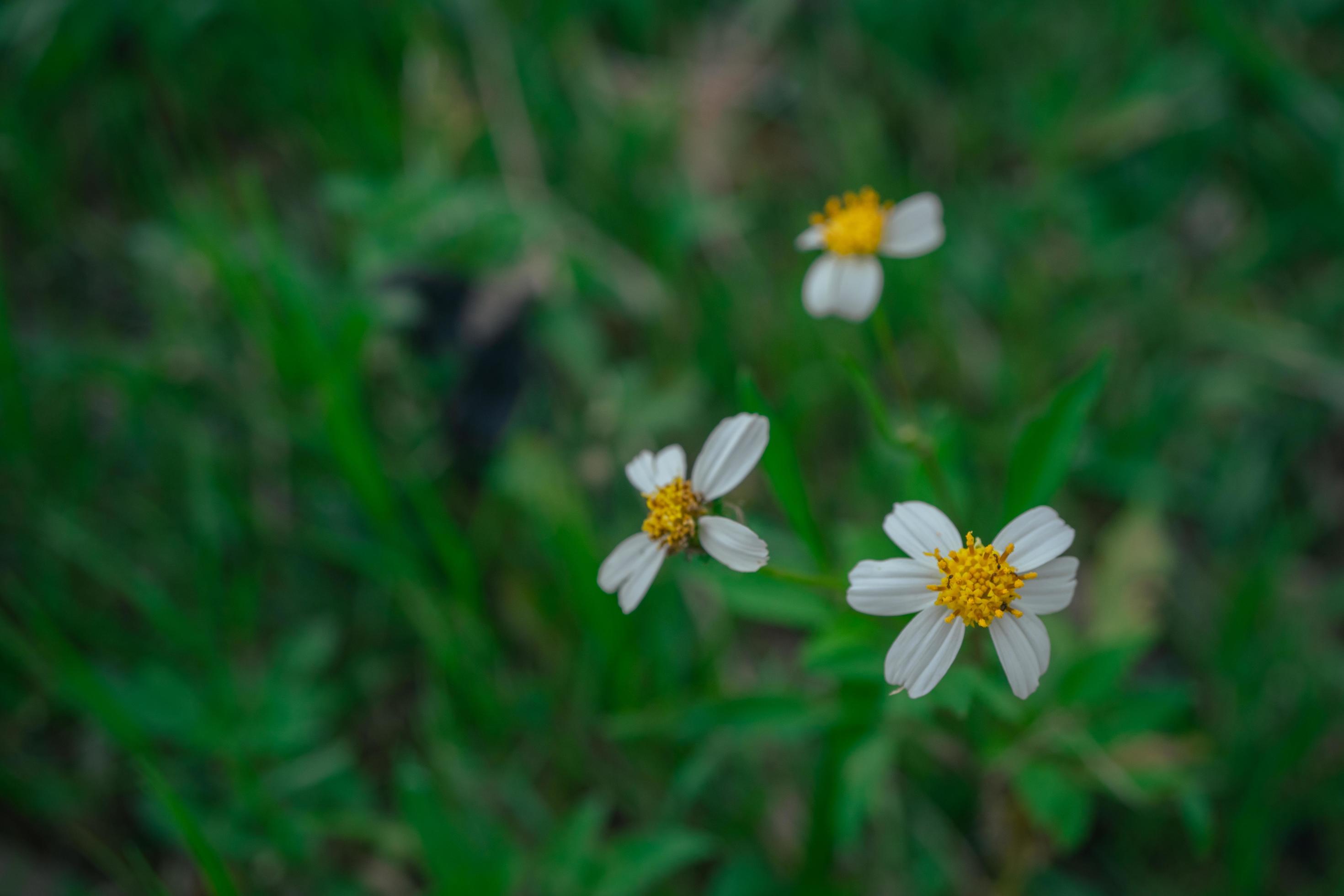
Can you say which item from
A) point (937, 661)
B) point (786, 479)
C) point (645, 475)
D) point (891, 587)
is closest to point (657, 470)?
point (645, 475)

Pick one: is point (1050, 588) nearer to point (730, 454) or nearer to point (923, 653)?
point (923, 653)

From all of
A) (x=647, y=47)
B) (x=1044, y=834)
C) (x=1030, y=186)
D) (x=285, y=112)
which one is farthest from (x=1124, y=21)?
(x=285, y=112)

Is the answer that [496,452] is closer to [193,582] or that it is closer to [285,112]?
[193,582]

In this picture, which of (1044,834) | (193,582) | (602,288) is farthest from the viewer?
(602,288)

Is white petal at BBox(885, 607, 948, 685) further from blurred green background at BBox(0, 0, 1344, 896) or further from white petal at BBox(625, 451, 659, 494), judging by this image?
white petal at BBox(625, 451, 659, 494)

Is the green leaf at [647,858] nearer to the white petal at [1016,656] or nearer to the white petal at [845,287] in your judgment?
the white petal at [1016,656]

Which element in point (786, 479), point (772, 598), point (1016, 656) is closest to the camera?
point (1016, 656)
